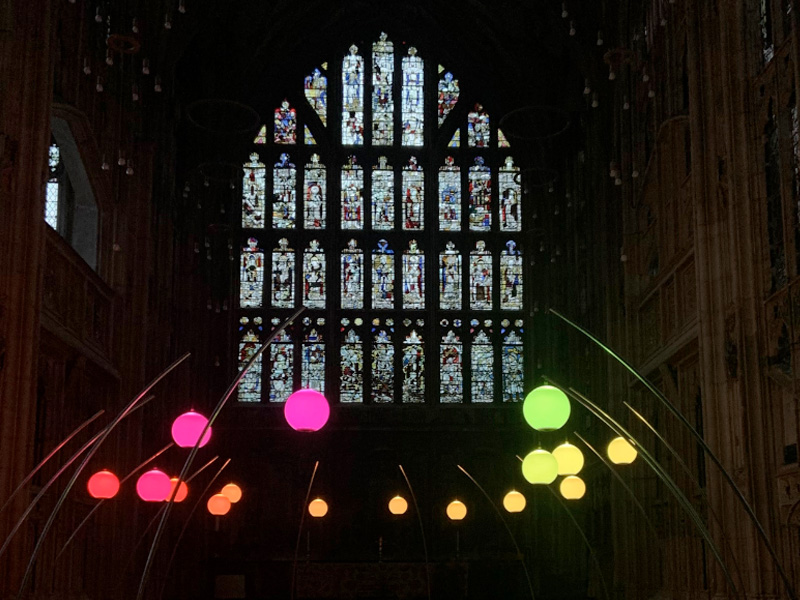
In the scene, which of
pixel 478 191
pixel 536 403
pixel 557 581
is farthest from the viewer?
pixel 478 191

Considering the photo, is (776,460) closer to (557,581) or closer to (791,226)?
(791,226)

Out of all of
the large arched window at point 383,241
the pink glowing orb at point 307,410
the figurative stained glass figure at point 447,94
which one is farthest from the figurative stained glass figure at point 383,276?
the pink glowing orb at point 307,410

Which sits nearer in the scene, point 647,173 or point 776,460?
point 776,460

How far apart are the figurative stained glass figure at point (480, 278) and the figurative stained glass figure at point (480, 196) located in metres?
0.56

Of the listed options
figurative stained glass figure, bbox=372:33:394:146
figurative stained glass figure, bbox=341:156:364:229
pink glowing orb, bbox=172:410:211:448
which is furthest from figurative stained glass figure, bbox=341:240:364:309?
pink glowing orb, bbox=172:410:211:448

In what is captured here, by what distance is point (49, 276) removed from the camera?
17.8m

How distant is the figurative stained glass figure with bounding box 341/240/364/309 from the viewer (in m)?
31.5

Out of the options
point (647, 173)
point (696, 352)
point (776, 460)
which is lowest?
point (776, 460)

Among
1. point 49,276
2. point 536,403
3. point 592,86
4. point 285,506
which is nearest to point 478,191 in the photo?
point 592,86

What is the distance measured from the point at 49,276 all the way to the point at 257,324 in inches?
524

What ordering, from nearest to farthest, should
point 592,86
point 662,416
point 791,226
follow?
1. point 791,226
2. point 662,416
3. point 592,86

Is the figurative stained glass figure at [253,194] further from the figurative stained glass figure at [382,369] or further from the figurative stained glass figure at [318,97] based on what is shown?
the figurative stained glass figure at [382,369]

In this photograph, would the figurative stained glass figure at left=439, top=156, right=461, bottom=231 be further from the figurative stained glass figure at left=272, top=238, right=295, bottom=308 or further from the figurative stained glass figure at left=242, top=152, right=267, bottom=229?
the figurative stained glass figure at left=242, top=152, right=267, bottom=229

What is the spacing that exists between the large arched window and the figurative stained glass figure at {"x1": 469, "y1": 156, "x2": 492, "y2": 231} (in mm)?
40
